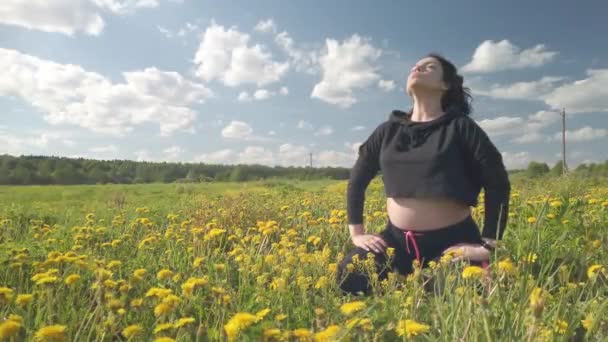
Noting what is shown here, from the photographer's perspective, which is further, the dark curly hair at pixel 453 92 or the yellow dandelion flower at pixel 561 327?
the dark curly hair at pixel 453 92

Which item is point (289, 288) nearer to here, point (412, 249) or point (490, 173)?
point (412, 249)

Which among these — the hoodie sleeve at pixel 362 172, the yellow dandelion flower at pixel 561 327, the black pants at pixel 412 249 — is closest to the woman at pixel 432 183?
the black pants at pixel 412 249

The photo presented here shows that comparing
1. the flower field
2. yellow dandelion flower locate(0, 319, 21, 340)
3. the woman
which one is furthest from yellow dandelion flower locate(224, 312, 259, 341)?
the woman

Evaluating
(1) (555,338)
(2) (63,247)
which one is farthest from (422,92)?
(2) (63,247)

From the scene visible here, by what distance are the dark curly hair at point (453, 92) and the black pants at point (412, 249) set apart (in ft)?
2.82

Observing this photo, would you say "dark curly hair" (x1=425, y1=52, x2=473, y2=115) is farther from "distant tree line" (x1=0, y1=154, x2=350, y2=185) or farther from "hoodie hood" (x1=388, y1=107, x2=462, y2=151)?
"distant tree line" (x1=0, y1=154, x2=350, y2=185)

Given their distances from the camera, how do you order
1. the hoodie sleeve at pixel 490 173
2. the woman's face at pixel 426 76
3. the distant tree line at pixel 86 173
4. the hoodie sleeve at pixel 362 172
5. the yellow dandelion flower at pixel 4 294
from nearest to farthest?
the yellow dandelion flower at pixel 4 294
the hoodie sleeve at pixel 490 173
the woman's face at pixel 426 76
the hoodie sleeve at pixel 362 172
the distant tree line at pixel 86 173

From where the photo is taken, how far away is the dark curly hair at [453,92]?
3293 mm

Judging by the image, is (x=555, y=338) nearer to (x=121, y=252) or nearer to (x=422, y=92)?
(x=422, y=92)

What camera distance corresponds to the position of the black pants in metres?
2.93

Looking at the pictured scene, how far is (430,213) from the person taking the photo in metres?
2.97

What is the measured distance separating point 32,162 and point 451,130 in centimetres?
5939

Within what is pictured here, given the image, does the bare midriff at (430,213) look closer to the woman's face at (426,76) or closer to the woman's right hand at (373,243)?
the woman's right hand at (373,243)

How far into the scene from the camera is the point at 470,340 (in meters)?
1.31
